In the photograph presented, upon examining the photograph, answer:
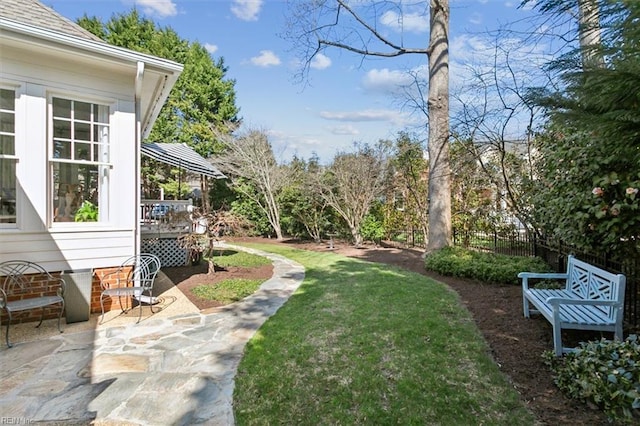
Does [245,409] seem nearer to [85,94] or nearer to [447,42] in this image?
[85,94]

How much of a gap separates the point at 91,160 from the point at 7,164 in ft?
3.34

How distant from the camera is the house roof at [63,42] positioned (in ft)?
13.7

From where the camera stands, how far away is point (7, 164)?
480 cm

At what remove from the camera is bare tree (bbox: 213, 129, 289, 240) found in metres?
15.7

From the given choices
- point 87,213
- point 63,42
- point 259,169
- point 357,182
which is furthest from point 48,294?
point 259,169

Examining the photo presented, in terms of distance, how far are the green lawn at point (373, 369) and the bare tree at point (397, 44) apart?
4119 millimetres

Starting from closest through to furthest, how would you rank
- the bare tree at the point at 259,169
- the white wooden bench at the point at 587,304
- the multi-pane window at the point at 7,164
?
1. the white wooden bench at the point at 587,304
2. the multi-pane window at the point at 7,164
3. the bare tree at the point at 259,169

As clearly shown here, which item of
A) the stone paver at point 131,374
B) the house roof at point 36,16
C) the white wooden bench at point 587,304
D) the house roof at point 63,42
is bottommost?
the stone paver at point 131,374

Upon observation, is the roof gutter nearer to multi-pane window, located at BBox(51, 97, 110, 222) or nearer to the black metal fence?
multi-pane window, located at BBox(51, 97, 110, 222)

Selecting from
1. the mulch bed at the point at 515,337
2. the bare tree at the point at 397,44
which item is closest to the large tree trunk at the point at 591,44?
the mulch bed at the point at 515,337

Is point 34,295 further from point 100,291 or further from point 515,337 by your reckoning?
point 515,337

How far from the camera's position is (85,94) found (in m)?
4.96

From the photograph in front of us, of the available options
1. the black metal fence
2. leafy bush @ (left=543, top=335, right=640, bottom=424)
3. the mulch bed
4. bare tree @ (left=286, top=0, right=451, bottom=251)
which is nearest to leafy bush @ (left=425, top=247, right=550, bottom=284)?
the mulch bed

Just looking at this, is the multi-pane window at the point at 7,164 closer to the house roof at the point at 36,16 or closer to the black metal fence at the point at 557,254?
the house roof at the point at 36,16
